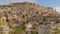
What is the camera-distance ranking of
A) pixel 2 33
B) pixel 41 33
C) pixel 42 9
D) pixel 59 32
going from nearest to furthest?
1. pixel 2 33
2. pixel 59 32
3. pixel 41 33
4. pixel 42 9

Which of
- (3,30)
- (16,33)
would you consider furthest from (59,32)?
(3,30)

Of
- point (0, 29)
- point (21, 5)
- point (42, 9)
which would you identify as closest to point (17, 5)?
point (21, 5)

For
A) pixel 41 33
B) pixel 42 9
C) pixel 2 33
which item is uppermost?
pixel 2 33

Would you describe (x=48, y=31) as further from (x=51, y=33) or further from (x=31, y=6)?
(x=31, y=6)

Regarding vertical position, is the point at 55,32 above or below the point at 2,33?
below

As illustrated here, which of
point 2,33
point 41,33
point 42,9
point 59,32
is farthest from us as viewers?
point 42,9

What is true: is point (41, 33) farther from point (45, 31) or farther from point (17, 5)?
point (17, 5)

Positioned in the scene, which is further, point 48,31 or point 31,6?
point 31,6

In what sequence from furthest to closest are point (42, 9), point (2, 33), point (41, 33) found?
point (42, 9)
point (41, 33)
point (2, 33)

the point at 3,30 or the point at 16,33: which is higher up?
the point at 3,30
